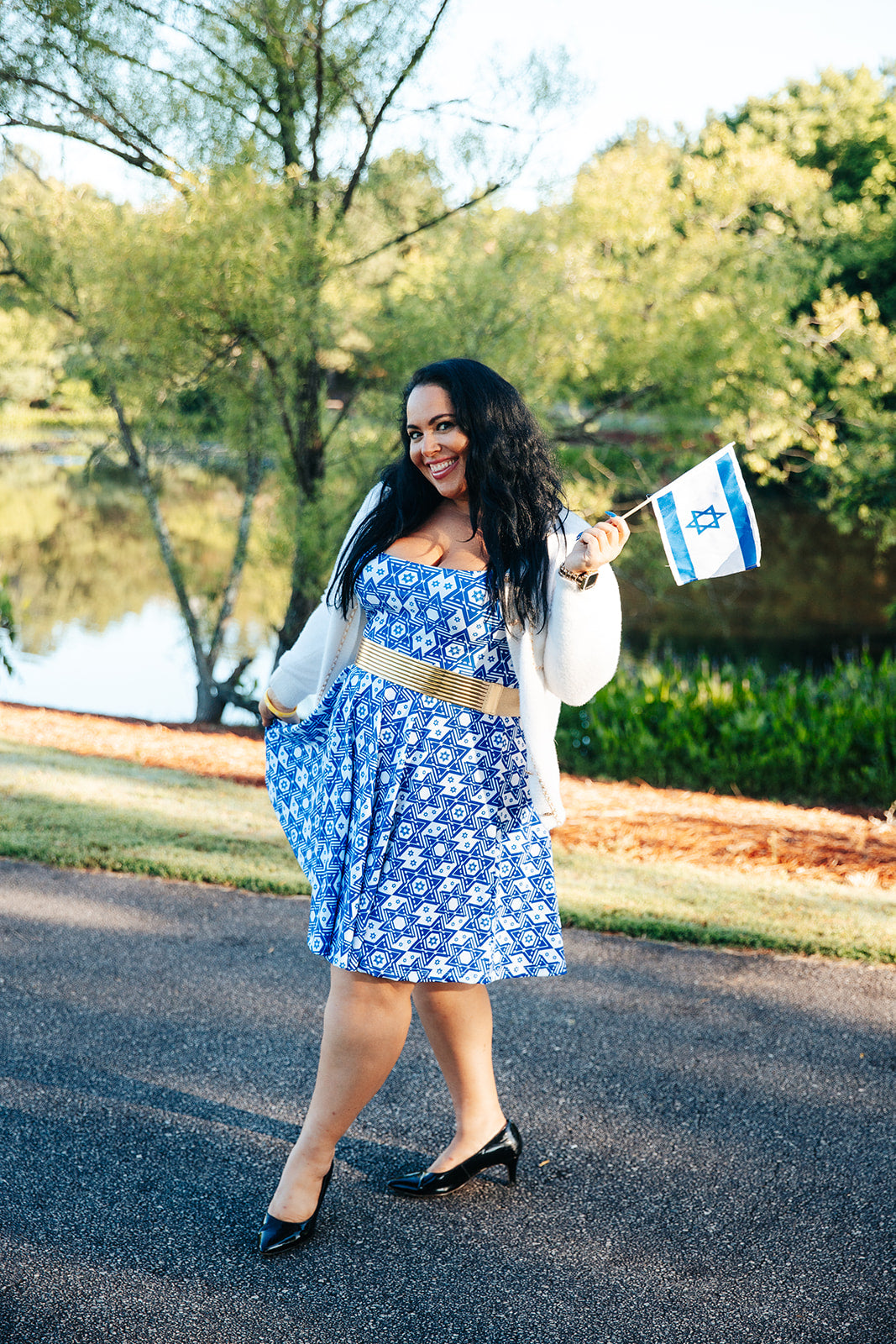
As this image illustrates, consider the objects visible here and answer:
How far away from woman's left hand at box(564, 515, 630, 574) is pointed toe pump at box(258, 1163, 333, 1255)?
153 centimetres

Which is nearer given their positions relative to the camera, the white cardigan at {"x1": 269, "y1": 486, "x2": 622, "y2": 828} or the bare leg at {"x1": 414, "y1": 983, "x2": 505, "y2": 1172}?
the white cardigan at {"x1": 269, "y1": 486, "x2": 622, "y2": 828}

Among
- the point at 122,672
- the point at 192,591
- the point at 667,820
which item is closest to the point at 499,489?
the point at 667,820

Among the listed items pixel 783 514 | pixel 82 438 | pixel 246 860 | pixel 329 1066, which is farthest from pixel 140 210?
pixel 783 514

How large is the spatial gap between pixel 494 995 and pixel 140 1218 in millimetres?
1618

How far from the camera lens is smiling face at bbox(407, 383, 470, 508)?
8.29ft

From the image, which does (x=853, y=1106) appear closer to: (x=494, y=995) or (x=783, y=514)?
(x=494, y=995)

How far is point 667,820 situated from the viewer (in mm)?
6953

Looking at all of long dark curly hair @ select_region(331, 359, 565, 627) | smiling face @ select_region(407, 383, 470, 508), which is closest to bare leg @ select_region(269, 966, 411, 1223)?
long dark curly hair @ select_region(331, 359, 565, 627)

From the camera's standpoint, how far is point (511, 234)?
38.5ft

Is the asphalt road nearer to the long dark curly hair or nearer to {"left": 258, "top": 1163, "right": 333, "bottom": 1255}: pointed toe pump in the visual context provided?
{"left": 258, "top": 1163, "right": 333, "bottom": 1255}: pointed toe pump

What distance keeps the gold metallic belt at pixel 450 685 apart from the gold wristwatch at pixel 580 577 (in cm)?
32

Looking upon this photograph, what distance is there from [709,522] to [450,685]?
754 millimetres

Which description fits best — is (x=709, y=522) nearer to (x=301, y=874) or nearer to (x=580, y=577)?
(x=580, y=577)

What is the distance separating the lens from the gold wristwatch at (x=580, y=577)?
7.66ft
